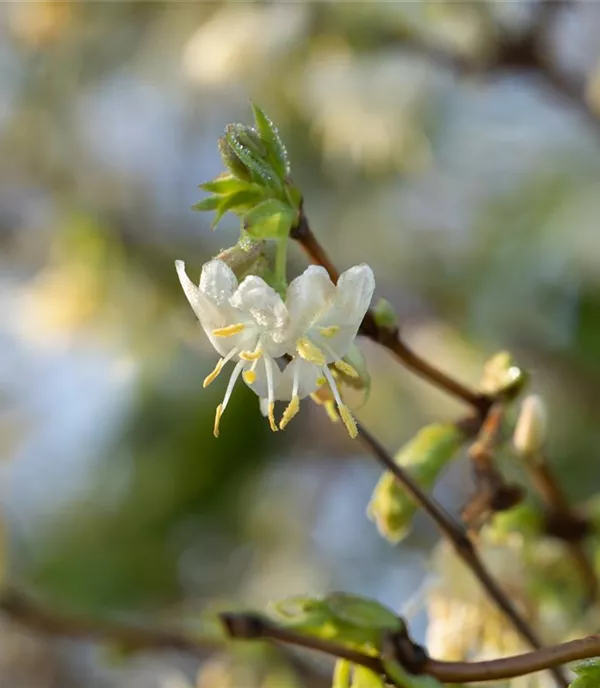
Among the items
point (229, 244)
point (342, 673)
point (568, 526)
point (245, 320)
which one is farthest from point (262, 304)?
point (229, 244)

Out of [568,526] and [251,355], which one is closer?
[251,355]

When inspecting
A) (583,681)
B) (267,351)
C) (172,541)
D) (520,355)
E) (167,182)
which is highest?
(167,182)

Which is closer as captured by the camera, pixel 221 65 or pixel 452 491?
pixel 221 65

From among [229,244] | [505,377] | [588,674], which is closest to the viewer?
[588,674]

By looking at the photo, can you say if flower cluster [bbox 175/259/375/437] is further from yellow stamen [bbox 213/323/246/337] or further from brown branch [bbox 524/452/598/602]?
brown branch [bbox 524/452/598/602]

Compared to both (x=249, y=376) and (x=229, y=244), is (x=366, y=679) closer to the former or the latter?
(x=249, y=376)

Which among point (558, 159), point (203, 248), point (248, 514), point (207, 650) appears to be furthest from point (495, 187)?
point (207, 650)

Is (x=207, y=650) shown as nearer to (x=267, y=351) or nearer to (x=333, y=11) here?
(x=267, y=351)

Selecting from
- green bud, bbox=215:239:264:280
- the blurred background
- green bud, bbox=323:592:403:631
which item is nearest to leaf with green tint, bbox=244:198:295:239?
green bud, bbox=215:239:264:280
